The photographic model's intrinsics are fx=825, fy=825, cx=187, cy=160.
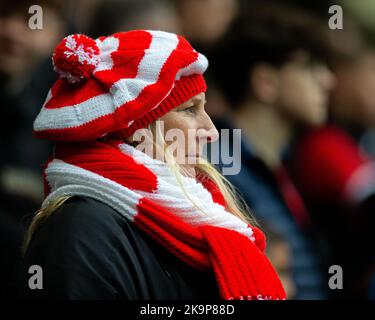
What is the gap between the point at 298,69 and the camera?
319 centimetres

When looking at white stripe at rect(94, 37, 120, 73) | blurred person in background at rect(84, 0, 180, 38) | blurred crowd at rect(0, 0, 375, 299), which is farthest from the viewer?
blurred person in background at rect(84, 0, 180, 38)

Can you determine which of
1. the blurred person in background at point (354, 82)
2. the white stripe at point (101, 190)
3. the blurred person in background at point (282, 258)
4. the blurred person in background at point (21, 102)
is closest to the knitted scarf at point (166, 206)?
the white stripe at point (101, 190)

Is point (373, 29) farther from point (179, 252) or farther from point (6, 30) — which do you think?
point (179, 252)

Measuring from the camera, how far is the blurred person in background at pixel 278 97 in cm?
302

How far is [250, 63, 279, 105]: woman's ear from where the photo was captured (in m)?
3.13

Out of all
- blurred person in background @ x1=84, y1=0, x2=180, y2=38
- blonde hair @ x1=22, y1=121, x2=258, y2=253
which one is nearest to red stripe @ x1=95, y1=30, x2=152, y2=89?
blonde hair @ x1=22, y1=121, x2=258, y2=253

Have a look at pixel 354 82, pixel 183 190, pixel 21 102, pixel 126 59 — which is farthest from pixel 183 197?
pixel 354 82

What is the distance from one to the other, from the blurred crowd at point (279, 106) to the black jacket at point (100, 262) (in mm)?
1000

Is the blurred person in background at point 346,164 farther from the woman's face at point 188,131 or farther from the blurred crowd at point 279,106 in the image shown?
the woman's face at point 188,131

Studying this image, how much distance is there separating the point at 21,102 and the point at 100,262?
4.07 ft

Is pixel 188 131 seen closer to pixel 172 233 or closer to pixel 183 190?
pixel 183 190

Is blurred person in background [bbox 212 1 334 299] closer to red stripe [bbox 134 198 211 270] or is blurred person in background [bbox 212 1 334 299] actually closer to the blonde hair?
the blonde hair

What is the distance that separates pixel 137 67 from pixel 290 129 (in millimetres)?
1487

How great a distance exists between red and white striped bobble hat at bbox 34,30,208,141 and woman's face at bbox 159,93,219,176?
0.08 feet
